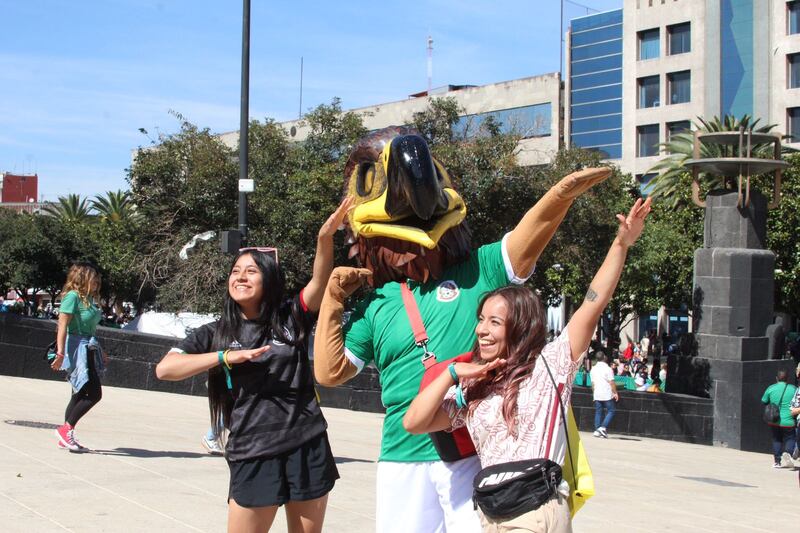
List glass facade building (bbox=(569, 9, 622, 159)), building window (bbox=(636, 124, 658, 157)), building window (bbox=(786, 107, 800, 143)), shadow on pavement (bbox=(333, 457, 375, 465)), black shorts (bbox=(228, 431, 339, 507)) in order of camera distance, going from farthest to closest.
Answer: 1. glass facade building (bbox=(569, 9, 622, 159))
2. building window (bbox=(636, 124, 658, 157))
3. building window (bbox=(786, 107, 800, 143))
4. shadow on pavement (bbox=(333, 457, 375, 465))
5. black shorts (bbox=(228, 431, 339, 507))

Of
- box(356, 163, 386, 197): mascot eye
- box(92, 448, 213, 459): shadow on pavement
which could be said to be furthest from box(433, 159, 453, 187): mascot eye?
box(92, 448, 213, 459): shadow on pavement

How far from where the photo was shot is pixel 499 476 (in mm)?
2963

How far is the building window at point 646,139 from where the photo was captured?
47188 millimetres

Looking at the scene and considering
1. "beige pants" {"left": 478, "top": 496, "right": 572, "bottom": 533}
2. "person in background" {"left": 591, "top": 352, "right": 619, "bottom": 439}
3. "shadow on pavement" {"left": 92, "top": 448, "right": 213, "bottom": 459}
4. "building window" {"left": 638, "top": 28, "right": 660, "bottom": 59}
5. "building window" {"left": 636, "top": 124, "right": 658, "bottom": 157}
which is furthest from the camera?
"building window" {"left": 638, "top": 28, "right": 660, "bottom": 59}

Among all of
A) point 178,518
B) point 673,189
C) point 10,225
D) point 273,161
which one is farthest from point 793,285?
point 10,225

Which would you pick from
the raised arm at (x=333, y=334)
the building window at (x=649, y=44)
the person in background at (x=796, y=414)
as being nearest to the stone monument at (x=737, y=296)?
the person in background at (x=796, y=414)

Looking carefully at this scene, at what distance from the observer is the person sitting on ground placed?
9.77 ft

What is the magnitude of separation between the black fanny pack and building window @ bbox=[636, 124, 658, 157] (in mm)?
45966

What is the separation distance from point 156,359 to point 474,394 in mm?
11095

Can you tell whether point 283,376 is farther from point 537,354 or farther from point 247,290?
point 537,354

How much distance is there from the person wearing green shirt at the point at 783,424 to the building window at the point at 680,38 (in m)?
35.3

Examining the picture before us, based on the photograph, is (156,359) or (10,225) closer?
(156,359)

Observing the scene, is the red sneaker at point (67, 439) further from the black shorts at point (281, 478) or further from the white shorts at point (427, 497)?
the white shorts at point (427, 497)

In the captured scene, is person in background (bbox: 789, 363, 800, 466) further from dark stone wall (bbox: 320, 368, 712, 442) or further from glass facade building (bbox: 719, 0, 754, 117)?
glass facade building (bbox: 719, 0, 754, 117)
